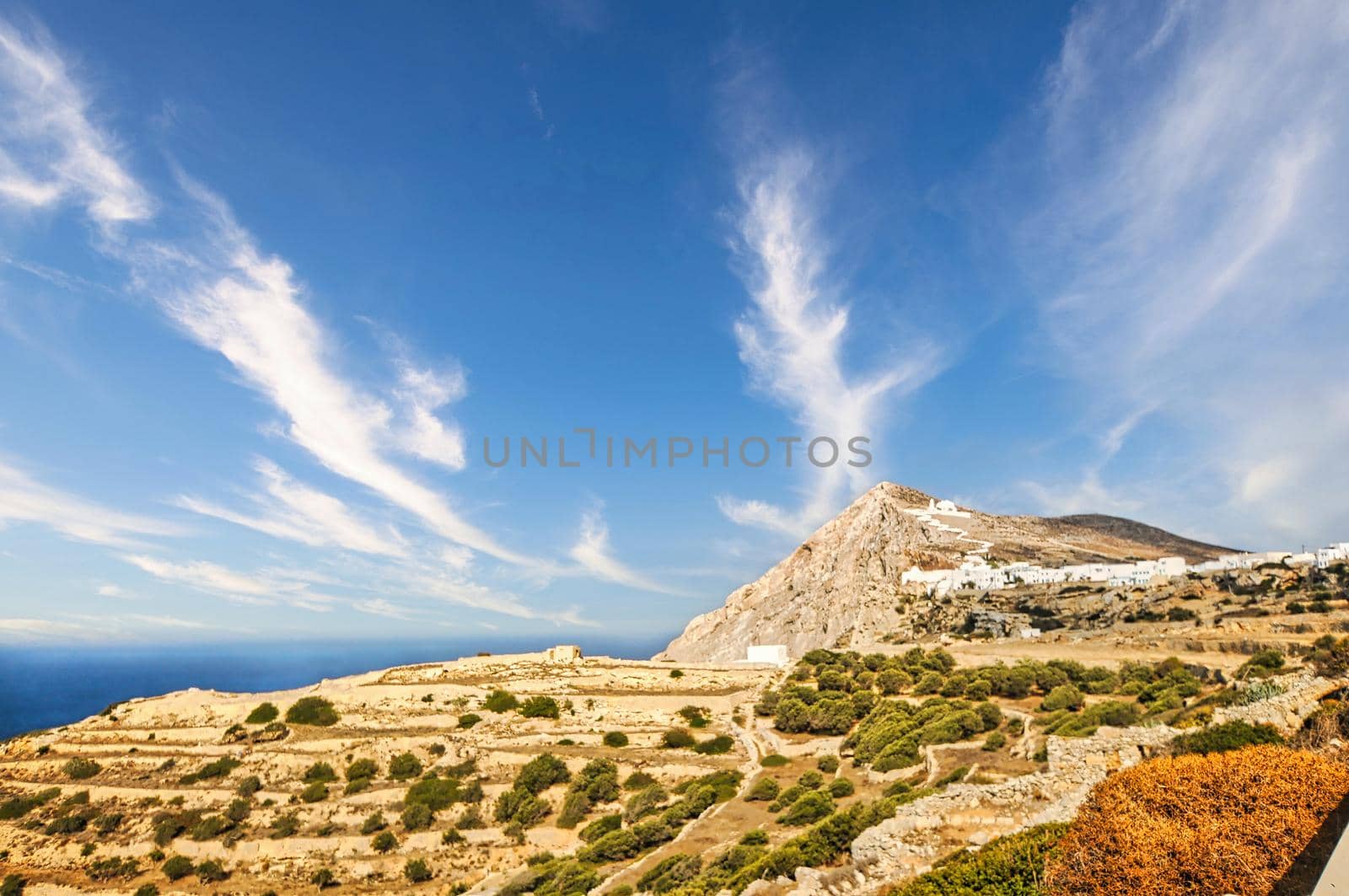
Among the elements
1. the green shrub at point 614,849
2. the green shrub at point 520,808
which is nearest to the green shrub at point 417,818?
the green shrub at point 520,808

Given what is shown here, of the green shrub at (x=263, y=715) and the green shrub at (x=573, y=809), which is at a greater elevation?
the green shrub at (x=263, y=715)

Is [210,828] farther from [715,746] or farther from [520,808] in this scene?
[715,746]

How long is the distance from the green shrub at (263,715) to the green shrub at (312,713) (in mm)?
838

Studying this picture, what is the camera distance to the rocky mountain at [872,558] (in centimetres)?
9306

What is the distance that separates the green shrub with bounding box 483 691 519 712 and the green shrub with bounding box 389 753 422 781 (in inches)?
323

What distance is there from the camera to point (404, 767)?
36.7 m

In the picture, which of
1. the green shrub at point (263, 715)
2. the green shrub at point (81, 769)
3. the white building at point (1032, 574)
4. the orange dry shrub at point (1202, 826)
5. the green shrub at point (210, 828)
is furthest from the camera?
Result: the white building at point (1032, 574)

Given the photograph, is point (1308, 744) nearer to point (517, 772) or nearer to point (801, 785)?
point (801, 785)

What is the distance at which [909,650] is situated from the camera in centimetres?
5312

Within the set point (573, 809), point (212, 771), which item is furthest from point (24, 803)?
point (573, 809)

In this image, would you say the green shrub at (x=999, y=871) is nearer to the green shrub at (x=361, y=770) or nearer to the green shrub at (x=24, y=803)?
the green shrub at (x=361, y=770)

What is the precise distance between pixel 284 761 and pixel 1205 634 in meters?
60.1

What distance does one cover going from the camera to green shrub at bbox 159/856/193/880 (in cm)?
2900

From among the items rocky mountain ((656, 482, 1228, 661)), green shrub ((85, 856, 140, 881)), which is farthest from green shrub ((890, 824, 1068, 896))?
rocky mountain ((656, 482, 1228, 661))
